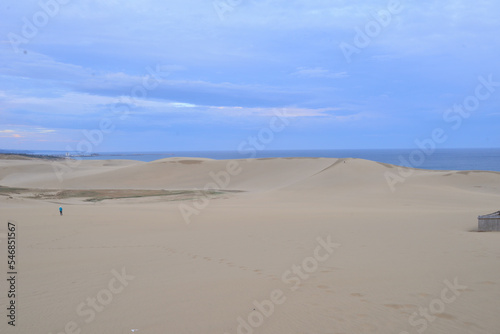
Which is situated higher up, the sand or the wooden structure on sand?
the wooden structure on sand

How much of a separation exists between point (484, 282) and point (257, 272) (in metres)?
3.85

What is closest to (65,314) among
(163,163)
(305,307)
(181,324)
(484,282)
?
(181,324)

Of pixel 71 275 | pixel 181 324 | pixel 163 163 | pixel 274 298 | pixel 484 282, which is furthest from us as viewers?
pixel 163 163

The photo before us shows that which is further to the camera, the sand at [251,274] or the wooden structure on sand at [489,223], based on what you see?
the wooden structure on sand at [489,223]

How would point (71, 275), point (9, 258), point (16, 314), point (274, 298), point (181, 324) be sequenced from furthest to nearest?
point (9, 258)
point (71, 275)
point (274, 298)
point (16, 314)
point (181, 324)

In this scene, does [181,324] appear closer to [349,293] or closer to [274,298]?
[274,298]

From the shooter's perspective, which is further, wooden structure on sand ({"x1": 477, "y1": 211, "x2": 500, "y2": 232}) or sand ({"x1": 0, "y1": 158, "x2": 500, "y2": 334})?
wooden structure on sand ({"x1": 477, "y1": 211, "x2": 500, "y2": 232})

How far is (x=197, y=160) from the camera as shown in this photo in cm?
5122

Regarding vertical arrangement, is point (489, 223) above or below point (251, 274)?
above

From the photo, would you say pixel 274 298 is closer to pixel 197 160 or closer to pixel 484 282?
pixel 484 282

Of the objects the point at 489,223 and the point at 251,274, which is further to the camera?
the point at 489,223

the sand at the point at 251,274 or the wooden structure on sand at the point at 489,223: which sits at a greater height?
the wooden structure on sand at the point at 489,223

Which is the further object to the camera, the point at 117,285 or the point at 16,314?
the point at 117,285

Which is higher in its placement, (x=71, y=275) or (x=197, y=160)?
(x=197, y=160)
